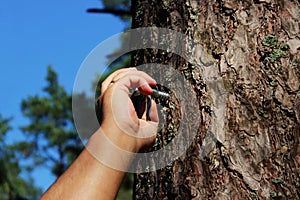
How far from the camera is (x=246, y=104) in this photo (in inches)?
63.4

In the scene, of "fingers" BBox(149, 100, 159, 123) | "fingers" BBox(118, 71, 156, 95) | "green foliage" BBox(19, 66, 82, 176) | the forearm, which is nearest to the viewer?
the forearm

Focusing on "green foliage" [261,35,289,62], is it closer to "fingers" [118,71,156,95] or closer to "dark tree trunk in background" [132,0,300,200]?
"dark tree trunk in background" [132,0,300,200]

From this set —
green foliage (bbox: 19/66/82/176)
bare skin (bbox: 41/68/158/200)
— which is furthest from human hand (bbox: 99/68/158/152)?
green foliage (bbox: 19/66/82/176)

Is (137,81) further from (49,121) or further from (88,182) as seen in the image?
(49,121)

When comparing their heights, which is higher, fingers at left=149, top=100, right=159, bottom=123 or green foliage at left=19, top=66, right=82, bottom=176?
fingers at left=149, top=100, right=159, bottom=123

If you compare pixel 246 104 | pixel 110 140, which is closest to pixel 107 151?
pixel 110 140

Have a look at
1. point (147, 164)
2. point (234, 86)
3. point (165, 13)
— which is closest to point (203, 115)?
point (234, 86)

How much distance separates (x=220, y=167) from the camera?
62.1 inches

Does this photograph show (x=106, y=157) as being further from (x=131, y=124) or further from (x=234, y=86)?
(x=234, y=86)

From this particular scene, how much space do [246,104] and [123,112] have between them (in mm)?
402

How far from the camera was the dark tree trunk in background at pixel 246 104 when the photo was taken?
5.11ft

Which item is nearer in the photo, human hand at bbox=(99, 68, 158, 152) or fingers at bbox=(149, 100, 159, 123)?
human hand at bbox=(99, 68, 158, 152)

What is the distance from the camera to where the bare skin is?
1.30 metres

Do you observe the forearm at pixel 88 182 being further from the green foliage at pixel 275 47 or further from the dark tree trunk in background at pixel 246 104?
the green foliage at pixel 275 47
